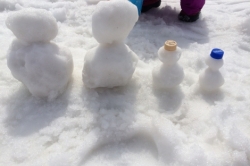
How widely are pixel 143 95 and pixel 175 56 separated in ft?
0.73

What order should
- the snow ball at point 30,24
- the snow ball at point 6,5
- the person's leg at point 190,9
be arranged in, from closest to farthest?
the snow ball at point 30,24 < the person's leg at point 190,9 < the snow ball at point 6,5

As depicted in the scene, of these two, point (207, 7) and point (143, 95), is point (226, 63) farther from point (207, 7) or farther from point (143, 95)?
point (207, 7)

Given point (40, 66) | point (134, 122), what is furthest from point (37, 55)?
point (134, 122)

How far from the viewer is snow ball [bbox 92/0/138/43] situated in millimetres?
944

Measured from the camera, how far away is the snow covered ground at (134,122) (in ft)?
2.81

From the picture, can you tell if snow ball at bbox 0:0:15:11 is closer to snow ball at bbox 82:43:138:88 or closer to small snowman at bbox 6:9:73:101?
small snowman at bbox 6:9:73:101

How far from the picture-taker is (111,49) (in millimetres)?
1030

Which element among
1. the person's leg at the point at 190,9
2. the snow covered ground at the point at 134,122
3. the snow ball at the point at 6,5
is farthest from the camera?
the snow ball at the point at 6,5

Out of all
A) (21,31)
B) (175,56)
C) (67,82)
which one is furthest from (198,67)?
(21,31)

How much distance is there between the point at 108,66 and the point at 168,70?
268 millimetres

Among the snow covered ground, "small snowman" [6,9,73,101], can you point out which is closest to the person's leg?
the snow covered ground

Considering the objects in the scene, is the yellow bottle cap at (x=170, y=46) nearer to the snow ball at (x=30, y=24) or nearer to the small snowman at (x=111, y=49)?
the small snowman at (x=111, y=49)

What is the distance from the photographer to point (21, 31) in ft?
3.17

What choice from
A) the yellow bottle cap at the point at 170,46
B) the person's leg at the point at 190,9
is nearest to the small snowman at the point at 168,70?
the yellow bottle cap at the point at 170,46
